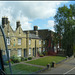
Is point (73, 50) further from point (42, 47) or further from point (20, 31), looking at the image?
point (20, 31)

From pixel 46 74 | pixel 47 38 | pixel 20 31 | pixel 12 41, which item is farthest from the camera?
pixel 47 38

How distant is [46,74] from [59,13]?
25987mm

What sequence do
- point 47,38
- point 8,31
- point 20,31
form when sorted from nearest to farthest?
point 8,31
point 20,31
point 47,38

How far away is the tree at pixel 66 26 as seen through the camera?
32000mm

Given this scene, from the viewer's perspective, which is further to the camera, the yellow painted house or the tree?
the tree

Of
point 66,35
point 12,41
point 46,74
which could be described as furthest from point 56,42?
point 46,74

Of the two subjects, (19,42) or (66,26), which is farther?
(66,26)

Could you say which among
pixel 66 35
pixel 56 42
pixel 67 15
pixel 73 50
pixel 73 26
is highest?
pixel 67 15

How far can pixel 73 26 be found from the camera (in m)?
32.2

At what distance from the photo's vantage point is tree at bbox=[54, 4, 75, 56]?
3200 cm

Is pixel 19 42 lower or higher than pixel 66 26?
lower

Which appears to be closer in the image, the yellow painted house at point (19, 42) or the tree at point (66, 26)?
the yellow painted house at point (19, 42)

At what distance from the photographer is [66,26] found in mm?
33000

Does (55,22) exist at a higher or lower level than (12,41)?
higher
